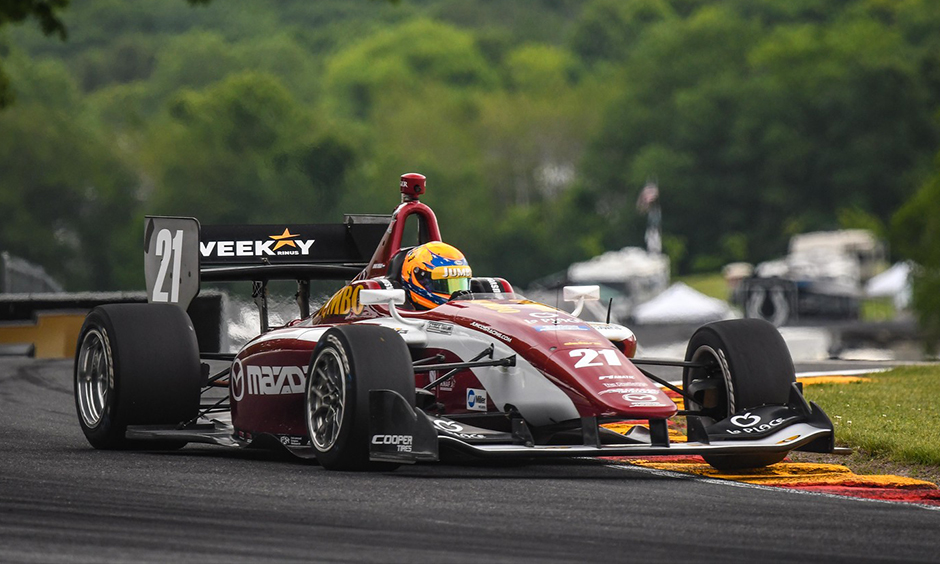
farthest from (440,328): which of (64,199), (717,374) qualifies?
(64,199)

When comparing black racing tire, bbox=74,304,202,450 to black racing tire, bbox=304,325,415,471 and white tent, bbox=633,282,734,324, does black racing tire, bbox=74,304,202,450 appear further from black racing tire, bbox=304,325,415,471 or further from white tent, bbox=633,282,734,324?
white tent, bbox=633,282,734,324

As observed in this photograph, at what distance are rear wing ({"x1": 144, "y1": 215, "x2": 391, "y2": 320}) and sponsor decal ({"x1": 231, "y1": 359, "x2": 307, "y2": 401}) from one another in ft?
4.07

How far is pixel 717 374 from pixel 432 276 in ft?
6.50

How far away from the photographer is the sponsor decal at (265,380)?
1074 cm

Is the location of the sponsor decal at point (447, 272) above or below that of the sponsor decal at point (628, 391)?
above

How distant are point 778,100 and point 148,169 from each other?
151 feet

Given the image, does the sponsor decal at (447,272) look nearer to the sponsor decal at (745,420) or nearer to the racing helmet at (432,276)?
the racing helmet at (432,276)

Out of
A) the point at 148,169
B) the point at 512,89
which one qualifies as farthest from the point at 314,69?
the point at 148,169

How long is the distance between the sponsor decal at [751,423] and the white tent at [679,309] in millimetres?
55210

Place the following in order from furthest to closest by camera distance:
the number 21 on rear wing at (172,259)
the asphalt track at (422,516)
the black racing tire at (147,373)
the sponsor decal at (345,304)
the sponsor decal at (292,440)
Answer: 1. the number 21 on rear wing at (172,259)
2. the sponsor decal at (345,304)
3. the black racing tire at (147,373)
4. the sponsor decal at (292,440)
5. the asphalt track at (422,516)

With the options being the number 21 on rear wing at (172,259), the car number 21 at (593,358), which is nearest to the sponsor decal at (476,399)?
the car number 21 at (593,358)

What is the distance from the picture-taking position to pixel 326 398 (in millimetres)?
9992

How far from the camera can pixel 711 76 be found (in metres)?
120

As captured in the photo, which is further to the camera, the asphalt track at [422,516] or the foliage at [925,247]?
the foliage at [925,247]
